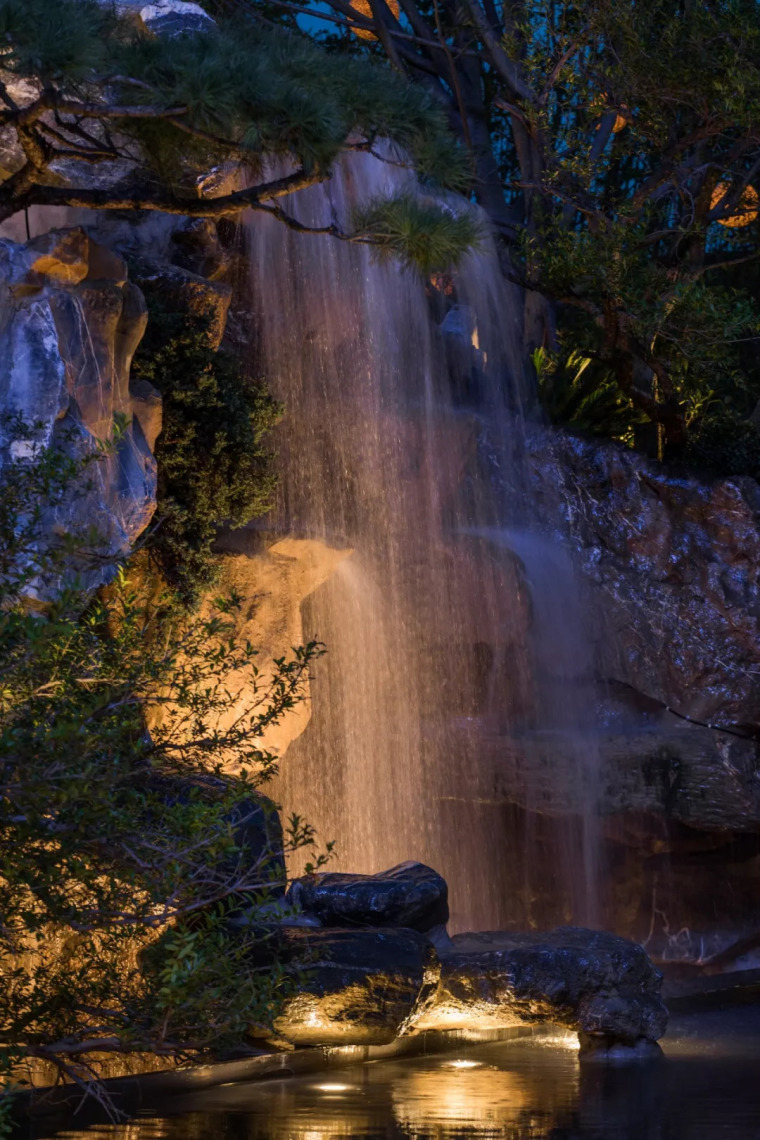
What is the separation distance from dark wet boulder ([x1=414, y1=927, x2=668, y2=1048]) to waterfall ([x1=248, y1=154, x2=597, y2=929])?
5054 mm

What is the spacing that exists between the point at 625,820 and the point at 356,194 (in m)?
7.58

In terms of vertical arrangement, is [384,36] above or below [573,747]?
above

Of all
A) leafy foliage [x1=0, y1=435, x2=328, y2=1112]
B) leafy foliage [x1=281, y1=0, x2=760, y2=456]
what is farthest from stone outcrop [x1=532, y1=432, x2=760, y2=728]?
leafy foliage [x1=0, y1=435, x2=328, y2=1112]

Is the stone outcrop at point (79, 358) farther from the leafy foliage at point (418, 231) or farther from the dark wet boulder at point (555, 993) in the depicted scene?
the dark wet boulder at point (555, 993)

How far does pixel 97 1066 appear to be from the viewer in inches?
277

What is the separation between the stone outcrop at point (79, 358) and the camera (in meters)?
9.21

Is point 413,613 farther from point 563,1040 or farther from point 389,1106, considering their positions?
point 389,1106

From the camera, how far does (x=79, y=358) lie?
955 cm

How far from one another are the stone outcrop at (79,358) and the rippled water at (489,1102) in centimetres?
379

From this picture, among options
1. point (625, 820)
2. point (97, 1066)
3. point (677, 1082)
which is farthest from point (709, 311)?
point (97, 1066)

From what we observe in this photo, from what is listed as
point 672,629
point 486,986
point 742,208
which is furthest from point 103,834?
point 742,208

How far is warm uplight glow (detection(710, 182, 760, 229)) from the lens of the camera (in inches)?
618

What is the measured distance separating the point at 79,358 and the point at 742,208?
31.7 feet

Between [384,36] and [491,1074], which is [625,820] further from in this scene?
[384,36]
